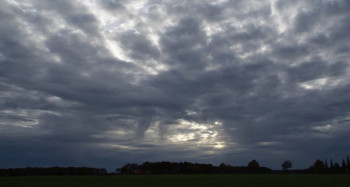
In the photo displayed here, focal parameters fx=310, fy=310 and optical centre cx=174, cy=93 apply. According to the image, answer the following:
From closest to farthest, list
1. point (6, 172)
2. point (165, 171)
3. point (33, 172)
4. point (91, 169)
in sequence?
Result: point (6, 172)
point (33, 172)
point (91, 169)
point (165, 171)

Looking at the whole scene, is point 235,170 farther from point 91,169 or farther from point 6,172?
point 6,172

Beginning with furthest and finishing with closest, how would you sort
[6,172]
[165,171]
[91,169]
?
[165,171] < [91,169] < [6,172]

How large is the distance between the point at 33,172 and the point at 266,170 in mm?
138078

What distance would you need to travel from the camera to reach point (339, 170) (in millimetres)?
166625

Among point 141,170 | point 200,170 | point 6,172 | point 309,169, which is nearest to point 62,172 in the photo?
point 6,172

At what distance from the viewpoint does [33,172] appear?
553 ft

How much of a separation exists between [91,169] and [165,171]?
45.5m

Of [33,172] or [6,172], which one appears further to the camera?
[33,172]

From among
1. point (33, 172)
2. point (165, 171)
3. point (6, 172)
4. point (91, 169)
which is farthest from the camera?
point (165, 171)

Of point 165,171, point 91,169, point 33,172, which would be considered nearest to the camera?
point 33,172

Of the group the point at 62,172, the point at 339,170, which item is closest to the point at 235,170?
the point at 339,170

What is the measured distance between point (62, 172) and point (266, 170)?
123m

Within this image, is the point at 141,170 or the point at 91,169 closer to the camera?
the point at 91,169

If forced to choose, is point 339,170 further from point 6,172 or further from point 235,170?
point 6,172
